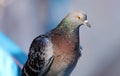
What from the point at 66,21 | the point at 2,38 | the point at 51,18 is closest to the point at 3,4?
the point at 51,18

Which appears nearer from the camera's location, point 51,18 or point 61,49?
point 61,49

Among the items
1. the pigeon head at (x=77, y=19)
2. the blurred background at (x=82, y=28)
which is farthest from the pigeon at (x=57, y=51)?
the blurred background at (x=82, y=28)

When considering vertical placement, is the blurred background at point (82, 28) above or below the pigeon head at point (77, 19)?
below

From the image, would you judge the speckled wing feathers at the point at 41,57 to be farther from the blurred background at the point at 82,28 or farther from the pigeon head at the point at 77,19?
the blurred background at the point at 82,28

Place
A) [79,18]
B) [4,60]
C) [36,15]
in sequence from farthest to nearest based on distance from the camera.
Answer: [36,15] < [79,18] < [4,60]

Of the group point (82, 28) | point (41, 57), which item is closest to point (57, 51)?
point (41, 57)

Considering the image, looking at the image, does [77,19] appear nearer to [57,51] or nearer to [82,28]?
[57,51]

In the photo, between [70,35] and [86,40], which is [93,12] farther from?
[70,35]
